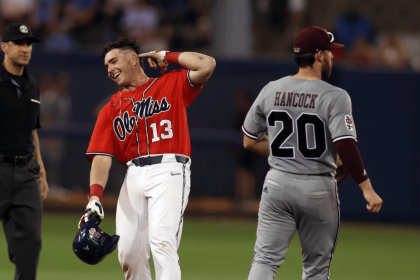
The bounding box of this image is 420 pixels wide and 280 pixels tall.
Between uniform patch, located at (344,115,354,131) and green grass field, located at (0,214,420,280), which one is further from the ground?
uniform patch, located at (344,115,354,131)

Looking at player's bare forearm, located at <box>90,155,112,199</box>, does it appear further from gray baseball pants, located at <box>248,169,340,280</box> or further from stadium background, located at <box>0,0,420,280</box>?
stadium background, located at <box>0,0,420,280</box>

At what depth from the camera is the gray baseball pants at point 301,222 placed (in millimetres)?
5699

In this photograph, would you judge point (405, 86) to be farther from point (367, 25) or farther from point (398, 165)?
point (367, 25)

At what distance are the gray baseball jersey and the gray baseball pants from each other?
0.33ft

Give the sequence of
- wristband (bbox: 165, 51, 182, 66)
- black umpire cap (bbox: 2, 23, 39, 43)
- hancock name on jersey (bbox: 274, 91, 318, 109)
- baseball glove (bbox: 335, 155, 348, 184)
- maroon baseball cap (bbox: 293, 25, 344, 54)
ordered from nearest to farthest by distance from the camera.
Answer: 1. hancock name on jersey (bbox: 274, 91, 318, 109)
2. maroon baseball cap (bbox: 293, 25, 344, 54)
3. wristband (bbox: 165, 51, 182, 66)
4. baseball glove (bbox: 335, 155, 348, 184)
5. black umpire cap (bbox: 2, 23, 39, 43)

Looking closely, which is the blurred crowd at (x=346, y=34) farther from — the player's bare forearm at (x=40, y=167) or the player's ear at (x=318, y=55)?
the player's ear at (x=318, y=55)

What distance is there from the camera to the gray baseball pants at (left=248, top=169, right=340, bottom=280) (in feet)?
18.7

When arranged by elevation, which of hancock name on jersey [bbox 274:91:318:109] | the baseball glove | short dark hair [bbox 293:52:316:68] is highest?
short dark hair [bbox 293:52:316:68]

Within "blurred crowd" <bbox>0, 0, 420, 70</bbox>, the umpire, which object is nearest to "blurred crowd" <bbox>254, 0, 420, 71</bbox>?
"blurred crowd" <bbox>0, 0, 420, 70</bbox>

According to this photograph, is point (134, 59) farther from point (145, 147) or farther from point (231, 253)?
point (231, 253)

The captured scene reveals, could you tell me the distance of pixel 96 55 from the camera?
566 inches

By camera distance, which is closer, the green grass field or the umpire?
the umpire

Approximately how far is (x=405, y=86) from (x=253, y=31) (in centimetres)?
497

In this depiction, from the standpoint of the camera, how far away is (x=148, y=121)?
238 inches
